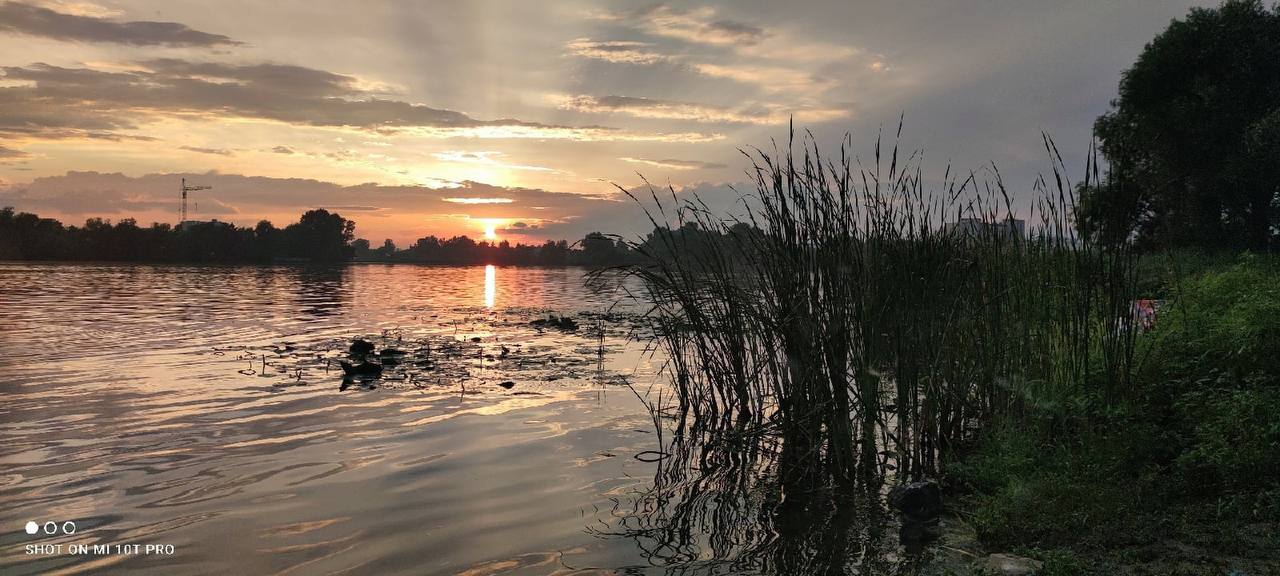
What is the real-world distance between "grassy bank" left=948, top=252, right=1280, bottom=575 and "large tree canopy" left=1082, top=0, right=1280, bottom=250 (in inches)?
1017

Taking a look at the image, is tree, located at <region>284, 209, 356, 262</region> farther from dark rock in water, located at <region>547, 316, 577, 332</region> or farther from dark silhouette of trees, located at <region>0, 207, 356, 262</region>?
dark rock in water, located at <region>547, 316, 577, 332</region>

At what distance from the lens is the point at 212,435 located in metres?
8.88

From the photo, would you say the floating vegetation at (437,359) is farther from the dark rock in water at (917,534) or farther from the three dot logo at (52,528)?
the dark rock in water at (917,534)

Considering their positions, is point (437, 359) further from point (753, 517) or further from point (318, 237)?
point (318, 237)

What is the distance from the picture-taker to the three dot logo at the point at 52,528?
19.1 ft

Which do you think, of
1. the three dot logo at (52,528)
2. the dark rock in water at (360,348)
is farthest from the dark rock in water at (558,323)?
the three dot logo at (52,528)

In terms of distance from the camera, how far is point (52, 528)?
5.91 m

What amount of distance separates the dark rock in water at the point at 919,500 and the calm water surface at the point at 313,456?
2.20 metres

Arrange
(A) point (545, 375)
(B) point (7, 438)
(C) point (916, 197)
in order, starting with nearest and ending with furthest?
(C) point (916, 197) → (B) point (7, 438) → (A) point (545, 375)

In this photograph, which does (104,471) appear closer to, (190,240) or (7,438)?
(7,438)

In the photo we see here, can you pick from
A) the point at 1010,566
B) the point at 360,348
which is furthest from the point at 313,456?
the point at 360,348

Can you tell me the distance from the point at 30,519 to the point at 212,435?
A: 281 cm

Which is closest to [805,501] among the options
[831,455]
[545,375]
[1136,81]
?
[831,455]

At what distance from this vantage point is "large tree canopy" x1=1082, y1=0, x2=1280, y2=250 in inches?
1155
